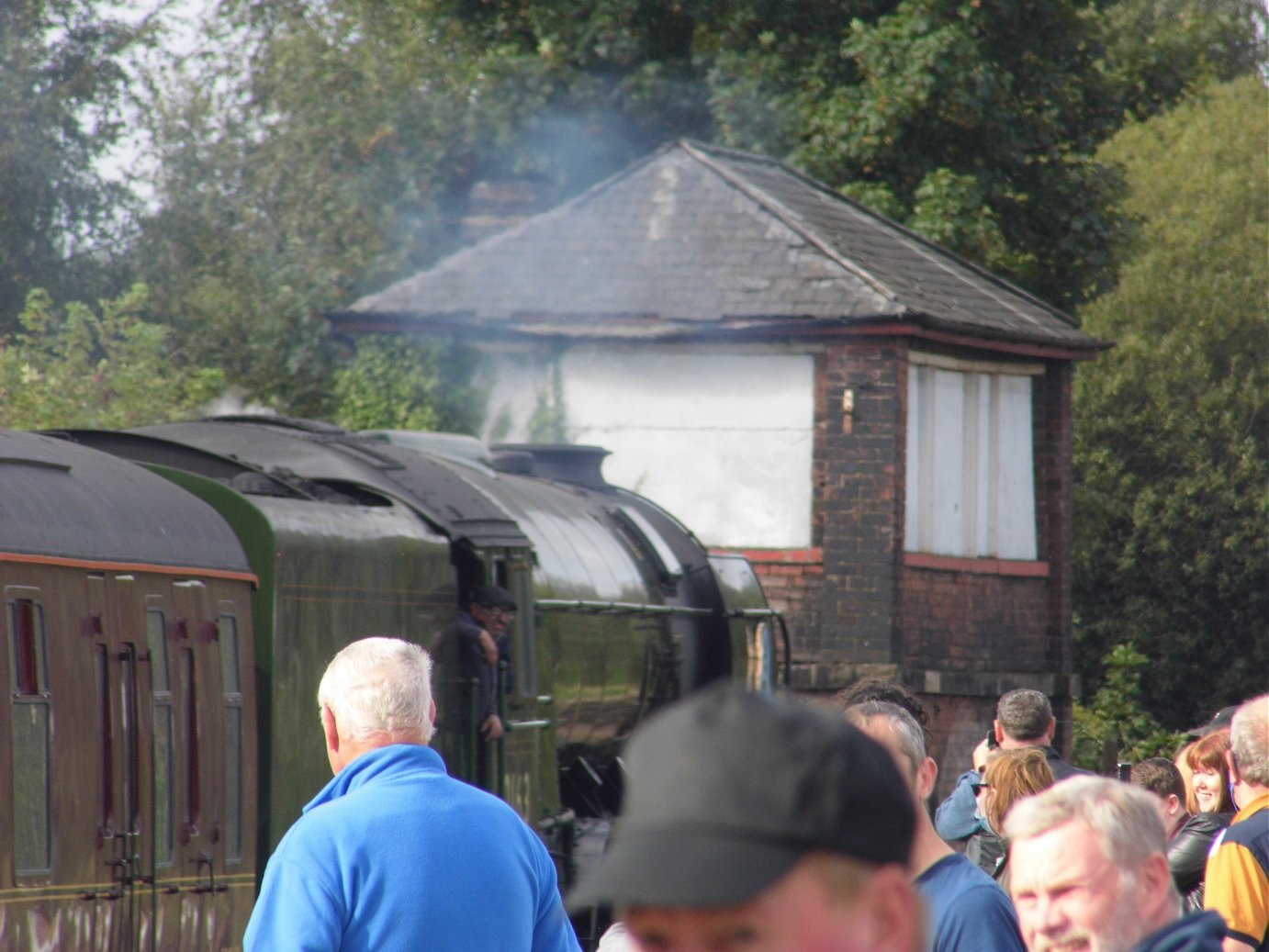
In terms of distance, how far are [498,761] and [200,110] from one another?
35.4 m

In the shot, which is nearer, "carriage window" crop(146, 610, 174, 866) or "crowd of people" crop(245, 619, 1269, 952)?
"crowd of people" crop(245, 619, 1269, 952)

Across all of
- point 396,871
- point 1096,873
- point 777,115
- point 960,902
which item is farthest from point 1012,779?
point 777,115

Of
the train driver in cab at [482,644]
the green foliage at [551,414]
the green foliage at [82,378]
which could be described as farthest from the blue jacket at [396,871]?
the green foliage at [551,414]

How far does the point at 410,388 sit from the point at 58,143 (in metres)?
16.5

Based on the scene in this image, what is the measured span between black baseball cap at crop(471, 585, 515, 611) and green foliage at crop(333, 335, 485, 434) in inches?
481

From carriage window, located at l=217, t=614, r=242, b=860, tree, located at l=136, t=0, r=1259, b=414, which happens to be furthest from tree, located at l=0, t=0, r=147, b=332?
carriage window, located at l=217, t=614, r=242, b=860

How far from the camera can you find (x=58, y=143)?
128ft

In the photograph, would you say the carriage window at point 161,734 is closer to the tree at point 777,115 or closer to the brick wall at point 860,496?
the brick wall at point 860,496

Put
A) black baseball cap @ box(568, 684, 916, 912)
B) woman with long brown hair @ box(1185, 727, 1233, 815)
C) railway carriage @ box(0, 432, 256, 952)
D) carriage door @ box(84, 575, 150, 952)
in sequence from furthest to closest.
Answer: carriage door @ box(84, 575, 150, 952)
woman with long brown hair @ box(1185, 727, 1233, 815)
railway carriage @ box(0, 432, 256, 952)
black baseball cap @ box(568, 684, 916, 912)

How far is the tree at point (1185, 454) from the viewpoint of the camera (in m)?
38.0

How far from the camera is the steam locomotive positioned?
7.20 meters

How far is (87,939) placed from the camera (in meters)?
7.28

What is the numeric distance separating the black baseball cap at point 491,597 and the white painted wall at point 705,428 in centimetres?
1116

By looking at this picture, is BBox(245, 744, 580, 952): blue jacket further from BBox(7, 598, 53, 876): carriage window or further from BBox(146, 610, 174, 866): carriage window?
BBox(146, 610, 174, 866): carriage window
